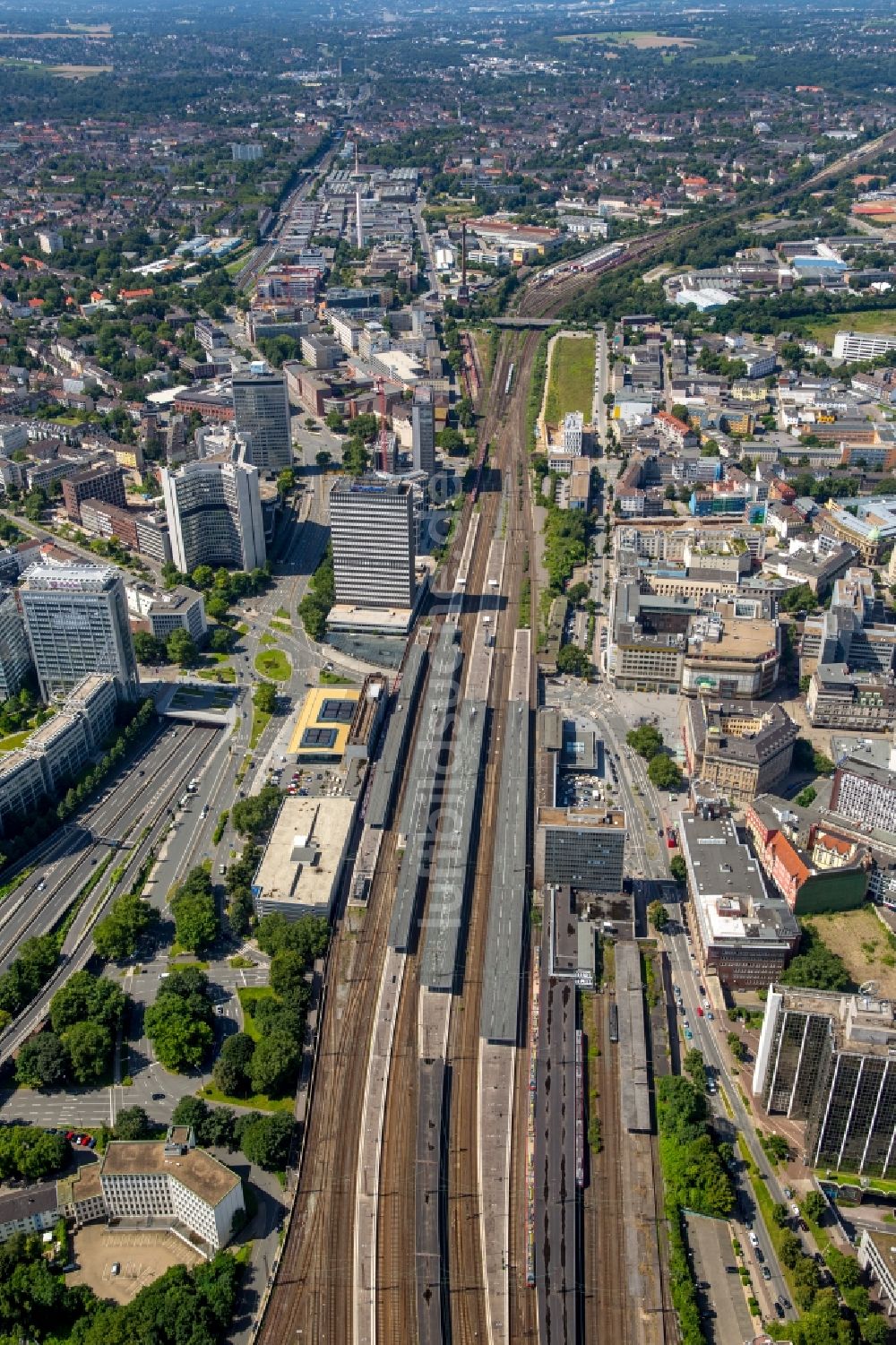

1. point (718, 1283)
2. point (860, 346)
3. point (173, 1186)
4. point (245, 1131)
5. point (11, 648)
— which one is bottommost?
point (718, 1283)

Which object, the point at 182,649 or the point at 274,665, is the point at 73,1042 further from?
the point at 274,665

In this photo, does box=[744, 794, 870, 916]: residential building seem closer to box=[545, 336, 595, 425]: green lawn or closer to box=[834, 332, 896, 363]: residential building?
box=[545, 336, 595, 425]: green lawn

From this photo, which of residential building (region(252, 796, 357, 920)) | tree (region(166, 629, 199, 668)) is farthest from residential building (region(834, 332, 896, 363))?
residential building (region(252, 796, 357, 920))

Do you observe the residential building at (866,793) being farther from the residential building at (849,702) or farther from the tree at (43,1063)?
the tree at (43,1063)

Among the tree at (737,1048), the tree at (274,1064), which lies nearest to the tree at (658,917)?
the tree at (737,1048)

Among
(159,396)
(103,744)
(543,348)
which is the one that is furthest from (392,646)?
(543,348)

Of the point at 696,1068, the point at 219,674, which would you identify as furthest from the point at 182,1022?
the point at 219,674
